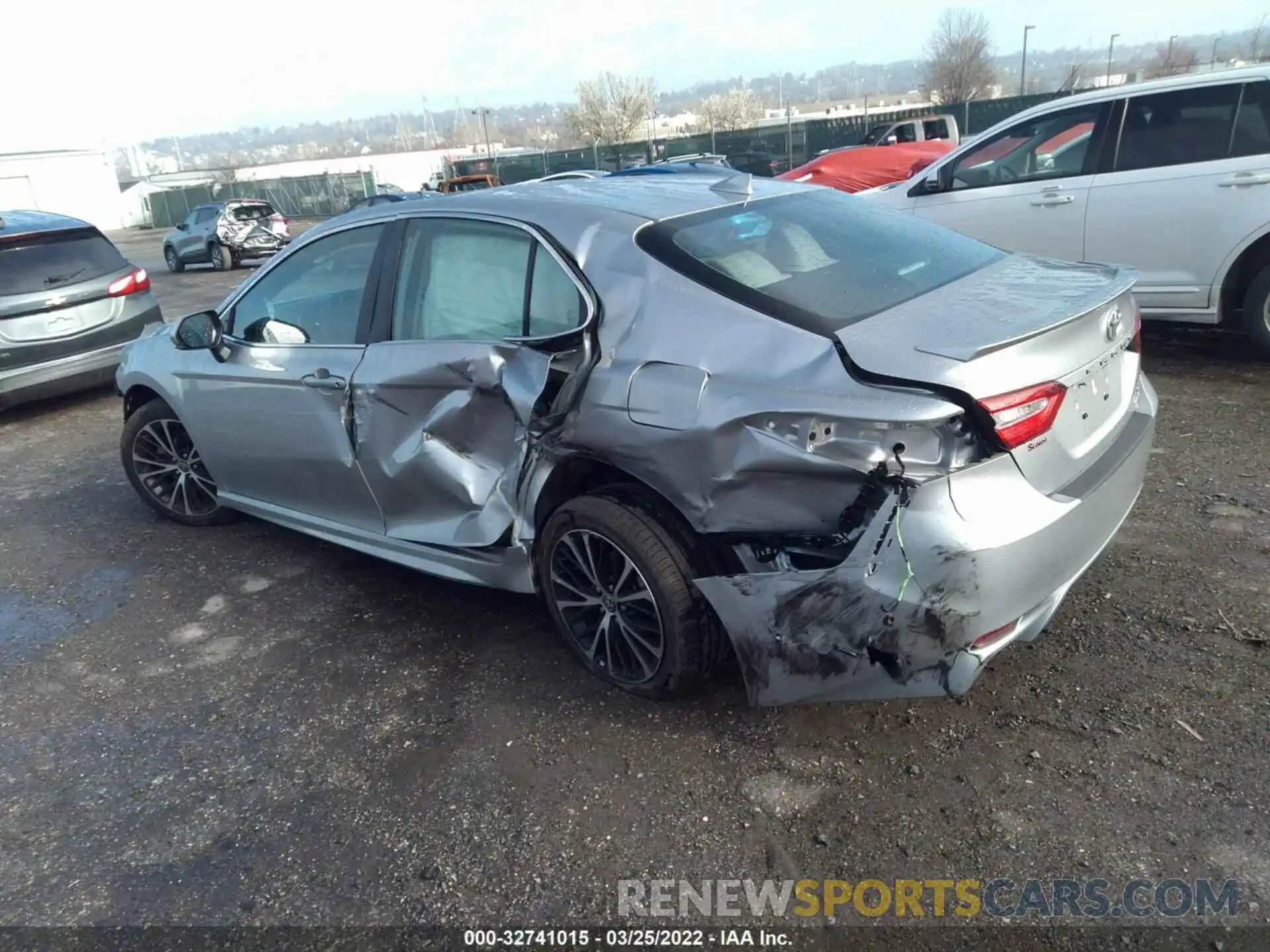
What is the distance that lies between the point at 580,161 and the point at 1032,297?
34675 millimetres

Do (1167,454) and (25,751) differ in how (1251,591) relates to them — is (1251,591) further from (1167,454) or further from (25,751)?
(25,751)

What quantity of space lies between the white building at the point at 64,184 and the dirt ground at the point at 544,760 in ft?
168

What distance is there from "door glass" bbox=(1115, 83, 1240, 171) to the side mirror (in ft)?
18.4

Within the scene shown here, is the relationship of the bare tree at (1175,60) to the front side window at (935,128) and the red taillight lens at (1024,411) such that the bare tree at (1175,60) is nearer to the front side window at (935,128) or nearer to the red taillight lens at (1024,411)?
the front side window at (935,128)

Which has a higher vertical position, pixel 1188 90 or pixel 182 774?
pixel 1188 90

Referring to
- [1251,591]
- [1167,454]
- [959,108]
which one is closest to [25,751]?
[1251,591]

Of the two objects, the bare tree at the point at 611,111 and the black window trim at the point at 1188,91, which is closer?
the black window trim at the point at 1188,91

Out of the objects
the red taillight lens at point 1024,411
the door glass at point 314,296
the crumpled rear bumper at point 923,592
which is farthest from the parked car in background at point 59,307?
→ the red taillight lens at point 1024,411

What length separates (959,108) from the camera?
27.4 metres

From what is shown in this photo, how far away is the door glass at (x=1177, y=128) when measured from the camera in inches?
229

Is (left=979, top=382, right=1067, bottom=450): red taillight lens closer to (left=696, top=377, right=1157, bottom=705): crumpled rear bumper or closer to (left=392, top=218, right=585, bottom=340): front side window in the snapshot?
(left=696, top=377, right=1157, bottom=705): crumpled rear bumper

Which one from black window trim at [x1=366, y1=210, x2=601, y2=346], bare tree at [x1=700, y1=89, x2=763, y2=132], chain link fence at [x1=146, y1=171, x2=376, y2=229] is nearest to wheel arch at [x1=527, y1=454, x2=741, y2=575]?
black window trim at [x1=366, y1=210, x2=601, y2=346]

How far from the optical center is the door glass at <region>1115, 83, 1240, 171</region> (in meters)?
5.80

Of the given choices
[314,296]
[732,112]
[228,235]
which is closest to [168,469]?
[314,296]
